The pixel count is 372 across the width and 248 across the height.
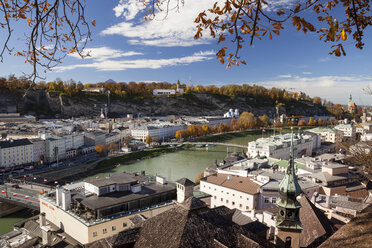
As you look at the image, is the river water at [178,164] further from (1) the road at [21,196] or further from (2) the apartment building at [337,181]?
(2) the apartment building at [337,181]

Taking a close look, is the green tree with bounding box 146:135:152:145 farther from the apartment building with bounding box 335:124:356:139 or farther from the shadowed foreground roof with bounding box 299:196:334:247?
the shadowed foreground roof with bounding box 299:196:334:247

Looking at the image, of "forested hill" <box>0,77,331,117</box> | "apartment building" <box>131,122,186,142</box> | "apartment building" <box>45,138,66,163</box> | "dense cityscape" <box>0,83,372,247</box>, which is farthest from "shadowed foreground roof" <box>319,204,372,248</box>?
"forested hill" <box>0,77,331,117</box>

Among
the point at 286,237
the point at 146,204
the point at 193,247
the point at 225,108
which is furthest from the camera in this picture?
the point at 225,108

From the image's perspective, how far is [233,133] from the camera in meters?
30.1

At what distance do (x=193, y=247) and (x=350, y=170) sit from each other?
10.2m

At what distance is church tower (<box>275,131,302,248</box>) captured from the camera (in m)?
3.40

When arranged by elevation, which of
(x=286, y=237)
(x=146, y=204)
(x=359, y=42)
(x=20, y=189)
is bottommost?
(x=20, y=189)

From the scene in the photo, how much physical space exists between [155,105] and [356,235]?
1777 inches

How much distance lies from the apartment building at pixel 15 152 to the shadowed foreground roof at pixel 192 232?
14833mm

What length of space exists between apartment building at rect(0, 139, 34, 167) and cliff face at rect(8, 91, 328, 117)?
20.9m

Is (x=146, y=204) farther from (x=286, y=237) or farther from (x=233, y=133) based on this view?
(x=233, y=133)

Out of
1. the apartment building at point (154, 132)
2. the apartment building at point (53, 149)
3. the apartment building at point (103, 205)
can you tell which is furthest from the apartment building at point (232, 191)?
the apartment building at point (154, 132)

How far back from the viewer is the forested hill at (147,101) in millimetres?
36125

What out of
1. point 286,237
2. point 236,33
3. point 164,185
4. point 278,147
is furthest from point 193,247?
point 278,147
